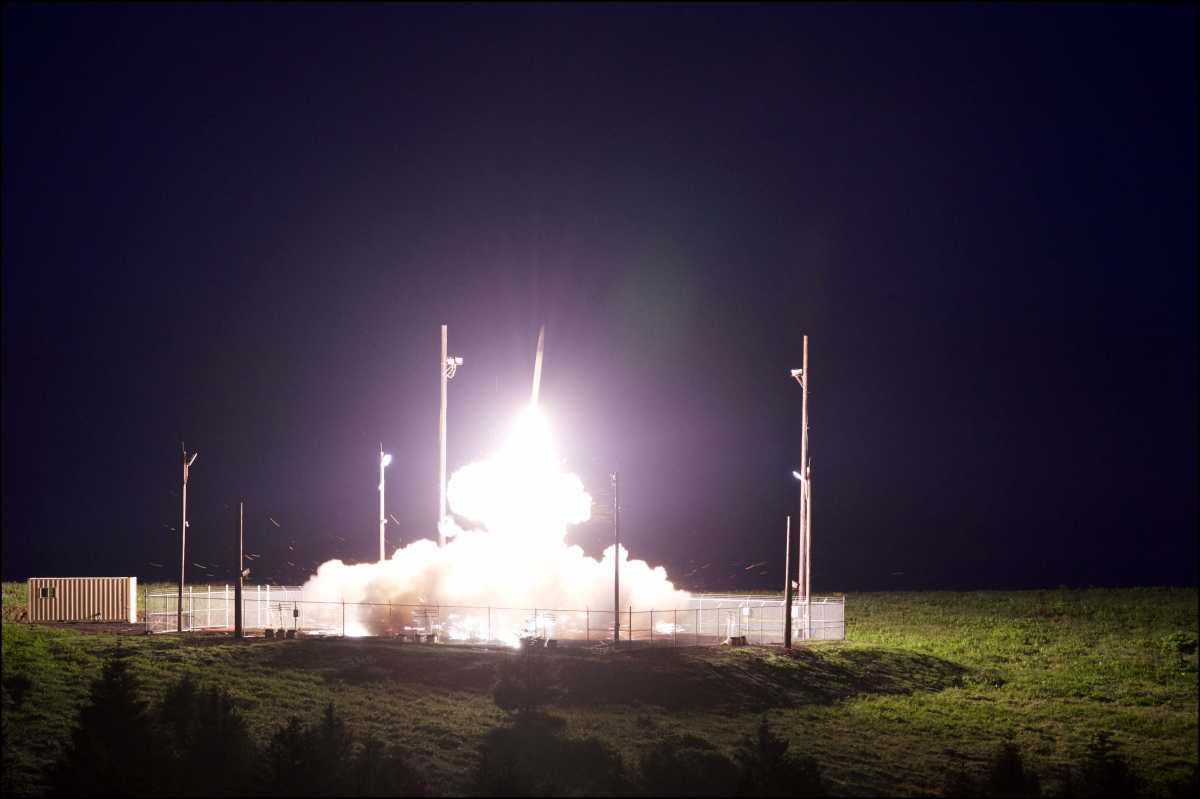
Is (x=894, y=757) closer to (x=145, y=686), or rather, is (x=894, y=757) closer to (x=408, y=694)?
(x=408, y=694)

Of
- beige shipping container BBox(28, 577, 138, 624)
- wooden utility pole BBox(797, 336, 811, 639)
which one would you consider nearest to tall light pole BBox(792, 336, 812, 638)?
wooden utility pole BBox(797, 336, 811, 639)

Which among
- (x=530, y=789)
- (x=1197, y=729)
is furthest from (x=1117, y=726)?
(x=530, y=789)

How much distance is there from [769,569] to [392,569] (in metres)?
71.8

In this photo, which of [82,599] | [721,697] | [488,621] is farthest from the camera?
[82,599]

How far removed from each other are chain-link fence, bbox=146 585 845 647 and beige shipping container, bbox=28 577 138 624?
1388 millimetres

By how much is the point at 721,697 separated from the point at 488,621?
390 inches

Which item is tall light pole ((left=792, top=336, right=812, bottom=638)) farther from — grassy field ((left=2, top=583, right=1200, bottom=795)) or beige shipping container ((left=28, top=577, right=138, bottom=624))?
beige shipping container ((left=28, top=577, right=138, bottom=624))

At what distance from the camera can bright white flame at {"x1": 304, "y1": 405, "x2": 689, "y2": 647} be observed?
45.2 meters

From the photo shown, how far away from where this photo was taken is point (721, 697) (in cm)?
3681

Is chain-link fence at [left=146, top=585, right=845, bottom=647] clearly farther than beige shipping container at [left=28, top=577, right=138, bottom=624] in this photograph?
No

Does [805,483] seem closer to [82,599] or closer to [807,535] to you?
[807,535]

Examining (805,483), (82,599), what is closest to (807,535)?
(805,483)

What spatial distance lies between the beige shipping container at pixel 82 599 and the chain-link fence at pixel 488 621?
1388 mm

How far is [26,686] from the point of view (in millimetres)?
33062
